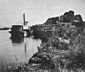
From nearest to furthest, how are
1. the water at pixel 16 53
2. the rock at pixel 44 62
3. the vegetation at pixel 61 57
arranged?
the vegetation at pixel 61 57, the rock at pixel 44 62, the water at pixel 16 53

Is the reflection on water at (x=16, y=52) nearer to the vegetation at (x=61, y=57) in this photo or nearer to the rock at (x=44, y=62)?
the rock at (x=44, y=62)

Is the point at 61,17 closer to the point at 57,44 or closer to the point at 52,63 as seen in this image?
the point at 57,44

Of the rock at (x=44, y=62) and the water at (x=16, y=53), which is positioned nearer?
the rock at (x=44, y=62)

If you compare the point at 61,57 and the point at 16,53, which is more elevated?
the point at 61,57

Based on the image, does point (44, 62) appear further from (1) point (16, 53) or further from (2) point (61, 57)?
(1) point (16, 53)

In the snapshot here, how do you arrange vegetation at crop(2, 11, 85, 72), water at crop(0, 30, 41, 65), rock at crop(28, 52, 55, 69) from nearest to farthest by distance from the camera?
vegetation at crop(2, 11, 85, 72) → rock at crop(28, 52, 55, 69) → water at crop(0, 30, 41, 65)

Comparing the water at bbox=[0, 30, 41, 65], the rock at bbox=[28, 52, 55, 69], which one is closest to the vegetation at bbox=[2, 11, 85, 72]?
the rock at bbox=[28, 52, 55, 69]

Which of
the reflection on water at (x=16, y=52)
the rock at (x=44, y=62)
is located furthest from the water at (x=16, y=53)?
the rock at (x=44, y=62)

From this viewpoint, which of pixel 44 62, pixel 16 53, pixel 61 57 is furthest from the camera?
pixel 16 53

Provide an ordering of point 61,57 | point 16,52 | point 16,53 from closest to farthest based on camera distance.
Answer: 1. point 61,57
2. point 16,53
3. point 16,52

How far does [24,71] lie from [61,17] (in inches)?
508

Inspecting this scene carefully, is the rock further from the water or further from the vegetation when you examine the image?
the water

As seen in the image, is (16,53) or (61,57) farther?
(16,53)

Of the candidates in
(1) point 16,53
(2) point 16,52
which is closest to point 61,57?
(1) point 16,53
